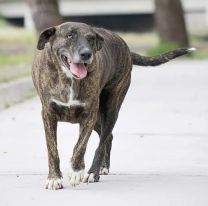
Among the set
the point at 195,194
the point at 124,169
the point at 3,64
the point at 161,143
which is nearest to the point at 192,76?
the point at 3,64

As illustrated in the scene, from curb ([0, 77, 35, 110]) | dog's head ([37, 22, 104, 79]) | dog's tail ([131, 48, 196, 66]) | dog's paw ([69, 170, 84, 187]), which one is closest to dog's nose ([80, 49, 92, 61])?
dog's head ([37, 22, 104, 79])

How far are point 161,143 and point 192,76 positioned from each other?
989 centimetres

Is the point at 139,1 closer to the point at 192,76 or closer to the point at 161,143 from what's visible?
the point at 192,76

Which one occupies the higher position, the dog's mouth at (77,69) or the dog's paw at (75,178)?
the dog's mouth at (77,69)

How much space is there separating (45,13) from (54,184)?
14.5 m

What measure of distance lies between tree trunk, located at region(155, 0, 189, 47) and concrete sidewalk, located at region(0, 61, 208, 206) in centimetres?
1198

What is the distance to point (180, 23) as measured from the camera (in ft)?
93.1

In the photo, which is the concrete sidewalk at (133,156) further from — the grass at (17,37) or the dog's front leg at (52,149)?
the grass at (17,37)

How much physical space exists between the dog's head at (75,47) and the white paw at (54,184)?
889mm

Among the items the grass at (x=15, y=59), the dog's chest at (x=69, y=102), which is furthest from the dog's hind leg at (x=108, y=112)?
the grass at (x=15, y=59)

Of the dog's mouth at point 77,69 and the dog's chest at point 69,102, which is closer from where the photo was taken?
the dog's mouth at point 77,69

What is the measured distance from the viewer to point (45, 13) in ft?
72.4

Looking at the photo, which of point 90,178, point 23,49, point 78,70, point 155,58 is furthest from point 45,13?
point 78,70

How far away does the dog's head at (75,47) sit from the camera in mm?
7582
